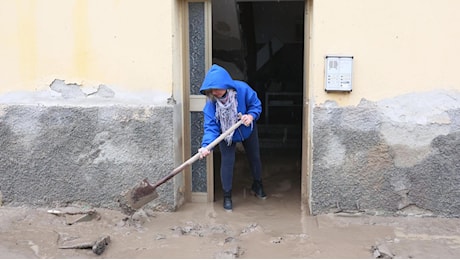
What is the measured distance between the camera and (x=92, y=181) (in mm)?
4676

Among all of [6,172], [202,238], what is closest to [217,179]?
[202,238]

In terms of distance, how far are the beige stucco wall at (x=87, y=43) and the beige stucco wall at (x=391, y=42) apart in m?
1.39

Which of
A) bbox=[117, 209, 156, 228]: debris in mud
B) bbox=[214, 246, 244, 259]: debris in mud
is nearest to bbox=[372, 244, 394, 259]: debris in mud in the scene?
bbox=[214, 246, 244, 259]: debris in mud

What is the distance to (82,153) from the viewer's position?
465cm

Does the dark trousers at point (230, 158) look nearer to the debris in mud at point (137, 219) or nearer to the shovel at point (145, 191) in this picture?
the shovel at point (145, 191)

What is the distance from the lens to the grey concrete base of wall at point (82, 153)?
4566mm

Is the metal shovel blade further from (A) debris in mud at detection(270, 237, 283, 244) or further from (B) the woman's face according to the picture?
(A) debris in mud at detection(270, 237, 283, 244)

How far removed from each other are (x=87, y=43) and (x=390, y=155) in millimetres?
2878

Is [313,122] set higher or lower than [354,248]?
higher

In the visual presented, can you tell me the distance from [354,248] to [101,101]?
2.55 meters

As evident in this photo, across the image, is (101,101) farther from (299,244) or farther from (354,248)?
(354,248)

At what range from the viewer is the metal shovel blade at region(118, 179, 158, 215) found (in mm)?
4199

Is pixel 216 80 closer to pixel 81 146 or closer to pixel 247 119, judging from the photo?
pixel 247 119

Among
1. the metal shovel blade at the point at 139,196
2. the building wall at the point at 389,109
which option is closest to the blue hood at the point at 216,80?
the building wall at the point at 389,109
